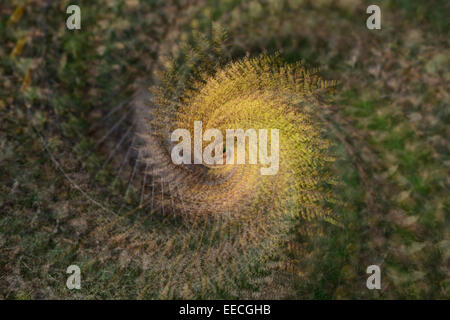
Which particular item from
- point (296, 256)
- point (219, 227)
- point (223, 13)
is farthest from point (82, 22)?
point (296, 256)

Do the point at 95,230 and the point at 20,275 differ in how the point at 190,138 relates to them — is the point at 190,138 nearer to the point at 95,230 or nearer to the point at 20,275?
the point at 95,230

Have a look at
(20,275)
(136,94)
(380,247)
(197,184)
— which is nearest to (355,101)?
(380,247)

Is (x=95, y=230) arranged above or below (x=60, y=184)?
below

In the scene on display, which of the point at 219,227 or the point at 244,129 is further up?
the point at 244,129

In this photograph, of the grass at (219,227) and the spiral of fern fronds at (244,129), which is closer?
the spiral of fern fronds at (244,129)

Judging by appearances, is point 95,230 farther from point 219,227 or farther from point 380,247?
point 380,247

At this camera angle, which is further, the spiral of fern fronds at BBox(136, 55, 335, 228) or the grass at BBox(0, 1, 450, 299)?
the grass at BBox(0, 1, 450, 299)

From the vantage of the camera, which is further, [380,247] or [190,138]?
[380,247]

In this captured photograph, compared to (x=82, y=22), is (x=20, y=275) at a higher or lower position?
lower

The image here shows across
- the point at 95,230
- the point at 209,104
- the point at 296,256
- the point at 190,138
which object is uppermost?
the point at 209,104
